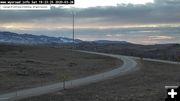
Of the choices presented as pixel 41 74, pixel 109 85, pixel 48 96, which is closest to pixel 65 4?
pixel 48 96

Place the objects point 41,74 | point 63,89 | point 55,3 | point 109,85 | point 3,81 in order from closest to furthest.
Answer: point 55,3, point 63,89, point 109,85, point 3,81, point 41,74

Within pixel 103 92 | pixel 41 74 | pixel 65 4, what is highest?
pixel 65 4

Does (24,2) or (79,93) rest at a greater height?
(24,2)

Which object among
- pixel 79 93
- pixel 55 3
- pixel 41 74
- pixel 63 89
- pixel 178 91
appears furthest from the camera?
pixel 41 74

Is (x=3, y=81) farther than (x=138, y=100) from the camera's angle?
Yes

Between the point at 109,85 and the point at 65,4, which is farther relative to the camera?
the point at 109,85

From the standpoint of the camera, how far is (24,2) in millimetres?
36031

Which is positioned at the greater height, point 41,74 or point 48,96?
point 48,96

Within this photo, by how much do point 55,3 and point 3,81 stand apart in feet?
66.1

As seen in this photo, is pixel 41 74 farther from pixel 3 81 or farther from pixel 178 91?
pixel 178 91

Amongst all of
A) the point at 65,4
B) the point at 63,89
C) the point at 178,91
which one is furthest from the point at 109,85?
the point at 178,91

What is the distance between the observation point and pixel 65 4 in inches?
1455

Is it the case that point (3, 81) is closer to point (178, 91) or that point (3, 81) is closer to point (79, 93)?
point (79, 93)

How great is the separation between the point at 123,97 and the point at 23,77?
25.1 meters
